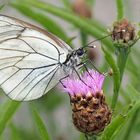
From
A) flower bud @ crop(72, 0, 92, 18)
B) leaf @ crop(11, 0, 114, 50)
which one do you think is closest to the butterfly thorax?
leaf @ crop(11, 0, 114, 50)

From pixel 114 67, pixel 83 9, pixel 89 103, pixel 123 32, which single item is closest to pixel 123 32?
pixel 123 32

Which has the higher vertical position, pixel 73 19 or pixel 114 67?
pixel 73 19

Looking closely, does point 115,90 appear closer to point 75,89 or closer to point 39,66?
point 75,89

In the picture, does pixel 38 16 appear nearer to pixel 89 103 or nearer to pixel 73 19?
pixel 73 19

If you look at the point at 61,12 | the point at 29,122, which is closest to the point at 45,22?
the point at 61,12

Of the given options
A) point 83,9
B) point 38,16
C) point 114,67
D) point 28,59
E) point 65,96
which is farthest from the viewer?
point 65,96

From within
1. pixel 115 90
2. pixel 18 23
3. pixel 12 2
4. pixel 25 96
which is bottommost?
pixel 115 90
